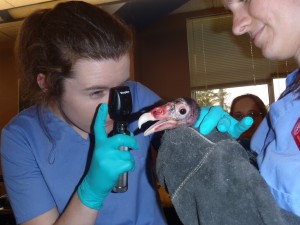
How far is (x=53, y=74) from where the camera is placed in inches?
40.6

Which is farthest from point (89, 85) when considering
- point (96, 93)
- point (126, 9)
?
point (126, 9)

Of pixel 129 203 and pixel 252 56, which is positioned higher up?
pixel 252 56

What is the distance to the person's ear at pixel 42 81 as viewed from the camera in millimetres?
1083

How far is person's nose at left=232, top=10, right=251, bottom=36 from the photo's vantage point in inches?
30.7

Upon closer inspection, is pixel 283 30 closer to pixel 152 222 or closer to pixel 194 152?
pixel 194 152

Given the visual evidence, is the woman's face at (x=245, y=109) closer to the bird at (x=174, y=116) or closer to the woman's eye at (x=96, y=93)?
the woman's eye at (x=96, y=93)

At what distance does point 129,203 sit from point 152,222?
0.11m

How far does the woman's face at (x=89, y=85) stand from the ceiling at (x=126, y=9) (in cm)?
211

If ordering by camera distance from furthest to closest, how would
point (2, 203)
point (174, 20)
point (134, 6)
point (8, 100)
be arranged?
point (174, 20) < point (8, 100) < point (134, 6) < point (2, 203)

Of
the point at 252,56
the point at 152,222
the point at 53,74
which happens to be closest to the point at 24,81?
the point at 53,74

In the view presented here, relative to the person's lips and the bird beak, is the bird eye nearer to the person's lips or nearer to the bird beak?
the bird beak

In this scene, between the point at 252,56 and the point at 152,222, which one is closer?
the point at 152,222

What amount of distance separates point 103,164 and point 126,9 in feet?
8.87

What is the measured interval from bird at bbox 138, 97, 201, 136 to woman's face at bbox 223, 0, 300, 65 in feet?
0.67
